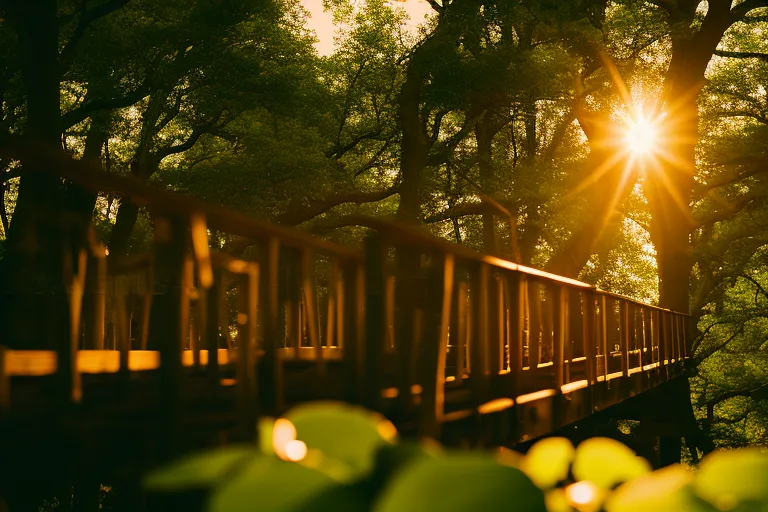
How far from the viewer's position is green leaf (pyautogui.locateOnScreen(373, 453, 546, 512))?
0.56 meters

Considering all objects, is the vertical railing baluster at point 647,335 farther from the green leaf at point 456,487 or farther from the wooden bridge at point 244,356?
the green leaf at point 456,487

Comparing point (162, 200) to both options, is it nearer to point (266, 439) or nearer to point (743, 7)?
point (266, 439)

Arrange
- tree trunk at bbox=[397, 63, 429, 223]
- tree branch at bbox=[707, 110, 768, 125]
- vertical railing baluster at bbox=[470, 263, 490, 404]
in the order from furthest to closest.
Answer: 1. tree branch at bbox=[707, 110, 768, 125]
2. tree trunk at bbox=[397, 63, 429, 223]
3. vertical railing baluster at bbox=[470, 263, 490, 404]

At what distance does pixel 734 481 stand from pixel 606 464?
157 millimetres

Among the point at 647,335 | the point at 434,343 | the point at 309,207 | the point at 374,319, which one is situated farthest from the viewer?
the point at 309,207

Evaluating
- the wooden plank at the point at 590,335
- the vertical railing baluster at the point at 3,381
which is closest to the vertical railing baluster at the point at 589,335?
the wooden plank at the point at 590,335

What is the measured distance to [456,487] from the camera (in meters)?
0.57

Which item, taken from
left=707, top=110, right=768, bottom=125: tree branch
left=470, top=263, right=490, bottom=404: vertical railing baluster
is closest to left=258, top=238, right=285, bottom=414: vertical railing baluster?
left=470, top=263, right=490, bottom=404: vertical railing baluster

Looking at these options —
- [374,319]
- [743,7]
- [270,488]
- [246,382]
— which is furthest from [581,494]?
[743,7]

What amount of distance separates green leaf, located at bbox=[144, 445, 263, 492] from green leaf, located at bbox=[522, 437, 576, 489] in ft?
0.83

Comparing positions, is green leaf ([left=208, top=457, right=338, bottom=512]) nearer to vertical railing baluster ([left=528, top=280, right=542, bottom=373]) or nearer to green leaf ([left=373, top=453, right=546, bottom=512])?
green leaf ([left=373, top=453, right=546, bottom=512])

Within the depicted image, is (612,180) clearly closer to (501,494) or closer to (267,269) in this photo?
(267,269)

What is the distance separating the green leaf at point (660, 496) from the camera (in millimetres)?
635

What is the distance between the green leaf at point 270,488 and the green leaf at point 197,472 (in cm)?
7
